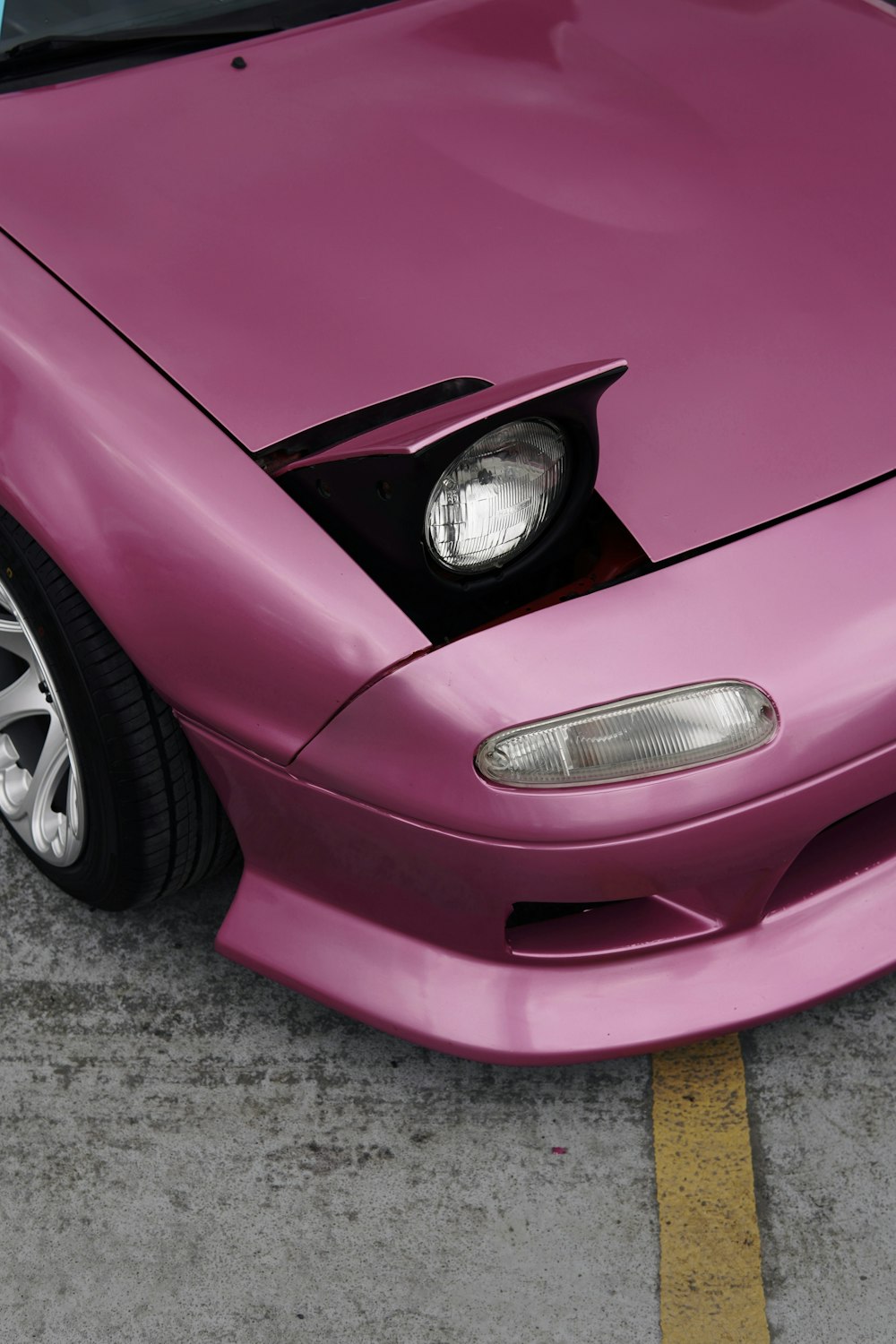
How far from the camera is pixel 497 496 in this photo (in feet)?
5.64

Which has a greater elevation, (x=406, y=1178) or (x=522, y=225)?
(x=522, y=225)

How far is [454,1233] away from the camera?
6.23 ft

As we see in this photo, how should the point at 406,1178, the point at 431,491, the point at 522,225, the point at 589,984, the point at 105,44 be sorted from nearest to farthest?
the point at 431,491, the point at 589,984, the point at 406,1178, the point at 522,225, the point at 105,44

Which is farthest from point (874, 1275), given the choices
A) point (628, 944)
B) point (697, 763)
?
point (697, 763)

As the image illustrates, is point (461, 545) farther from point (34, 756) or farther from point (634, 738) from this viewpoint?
point (34, 756)

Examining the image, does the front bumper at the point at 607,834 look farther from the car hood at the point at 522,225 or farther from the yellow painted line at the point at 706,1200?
the yellow painted line at the point at 706,1200

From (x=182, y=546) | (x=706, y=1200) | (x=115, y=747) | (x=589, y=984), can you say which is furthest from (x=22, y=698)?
(x=706, y=1200)

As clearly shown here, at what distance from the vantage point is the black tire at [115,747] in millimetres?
1905

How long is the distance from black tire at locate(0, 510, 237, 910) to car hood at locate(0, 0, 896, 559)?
0.37 meters

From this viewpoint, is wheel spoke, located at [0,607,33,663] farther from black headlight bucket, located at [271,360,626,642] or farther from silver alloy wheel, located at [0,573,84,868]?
black headlight bucket, located at [271,360,626,642]

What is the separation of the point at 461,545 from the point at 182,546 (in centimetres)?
36

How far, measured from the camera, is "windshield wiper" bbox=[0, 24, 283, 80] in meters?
2.41

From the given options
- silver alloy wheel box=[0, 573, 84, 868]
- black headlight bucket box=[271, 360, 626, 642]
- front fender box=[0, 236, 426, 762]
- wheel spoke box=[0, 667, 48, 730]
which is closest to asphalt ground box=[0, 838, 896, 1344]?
silver alloy wheel box=[0, 573, 84, 868]

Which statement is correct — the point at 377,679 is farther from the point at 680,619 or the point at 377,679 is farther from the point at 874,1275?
the point at 874,1275
